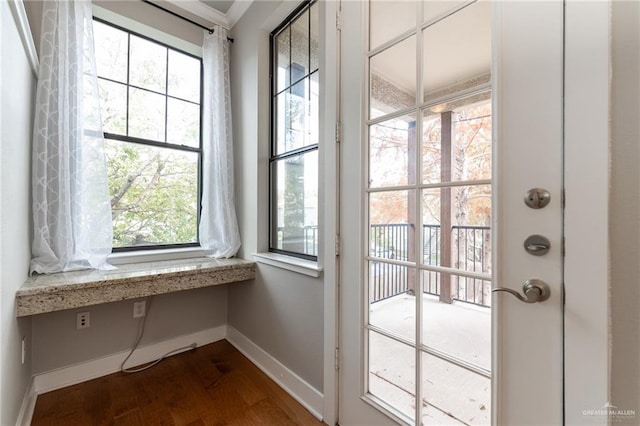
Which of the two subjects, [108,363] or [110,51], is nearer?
[108,363]

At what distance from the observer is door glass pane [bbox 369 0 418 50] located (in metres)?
1.15

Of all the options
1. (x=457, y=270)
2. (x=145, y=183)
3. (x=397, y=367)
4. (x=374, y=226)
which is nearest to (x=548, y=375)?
(x=457, y=270)

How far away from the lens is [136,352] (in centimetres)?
203

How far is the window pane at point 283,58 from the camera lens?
2.09m

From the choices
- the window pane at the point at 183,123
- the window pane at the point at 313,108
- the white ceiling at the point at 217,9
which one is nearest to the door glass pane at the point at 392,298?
the window pane at the point at 313,108

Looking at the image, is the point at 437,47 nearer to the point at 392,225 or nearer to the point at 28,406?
the point at 392,225

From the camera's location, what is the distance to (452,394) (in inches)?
39.9

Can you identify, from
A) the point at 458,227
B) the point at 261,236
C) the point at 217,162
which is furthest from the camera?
the point at 217,162

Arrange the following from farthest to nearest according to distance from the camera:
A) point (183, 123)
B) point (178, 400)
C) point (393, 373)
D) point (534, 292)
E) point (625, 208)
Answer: point (183, 123) → point (178, 400) → point (393, 373) → point (534, 292) → point (625, 208)

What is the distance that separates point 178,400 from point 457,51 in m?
2.34

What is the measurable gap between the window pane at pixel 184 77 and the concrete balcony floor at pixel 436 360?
2.43 m

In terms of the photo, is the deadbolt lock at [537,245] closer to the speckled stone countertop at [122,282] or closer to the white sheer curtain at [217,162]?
the speckled stone countertop at [122,282]

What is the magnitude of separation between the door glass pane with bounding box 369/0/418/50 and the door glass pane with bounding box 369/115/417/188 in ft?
1.27

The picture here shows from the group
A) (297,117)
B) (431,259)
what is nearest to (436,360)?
(431,259)
